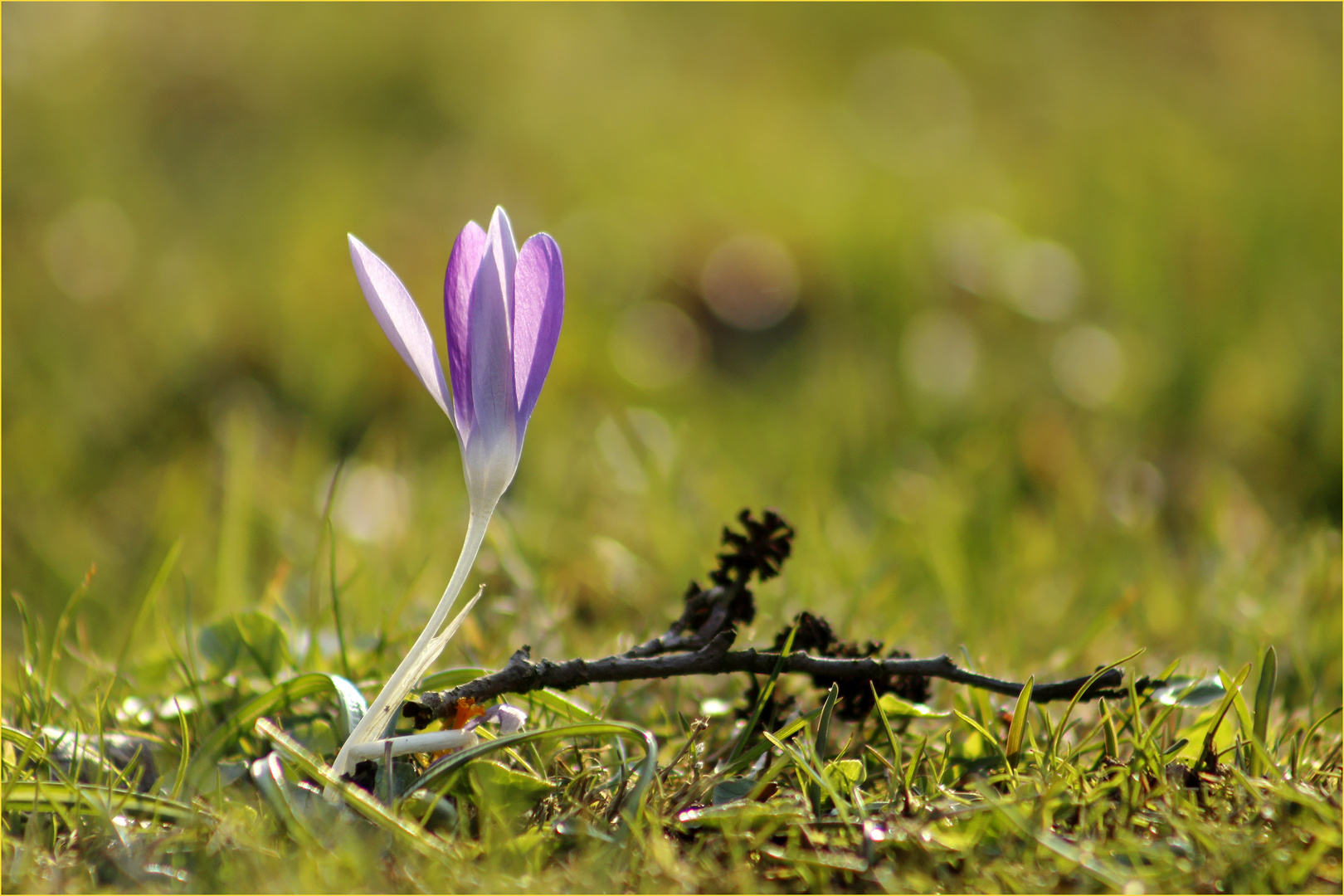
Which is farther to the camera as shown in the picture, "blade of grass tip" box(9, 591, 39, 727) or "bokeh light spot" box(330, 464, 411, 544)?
"bokeh light spot" box(330, 464, 411, 544)

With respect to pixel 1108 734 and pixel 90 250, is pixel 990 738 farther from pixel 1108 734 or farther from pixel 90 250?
pixel 90 250

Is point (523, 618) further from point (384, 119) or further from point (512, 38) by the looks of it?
point (512, 38)

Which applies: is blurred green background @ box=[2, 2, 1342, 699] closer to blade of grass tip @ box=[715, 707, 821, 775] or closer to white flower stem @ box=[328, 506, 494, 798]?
white flower stem @ box=[328, 506, 494, 798]

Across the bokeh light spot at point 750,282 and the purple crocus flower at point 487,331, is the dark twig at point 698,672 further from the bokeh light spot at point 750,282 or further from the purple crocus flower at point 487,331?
the bokeh light spot at point 750,282

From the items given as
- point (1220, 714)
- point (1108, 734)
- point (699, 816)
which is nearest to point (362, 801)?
point (699, 816)

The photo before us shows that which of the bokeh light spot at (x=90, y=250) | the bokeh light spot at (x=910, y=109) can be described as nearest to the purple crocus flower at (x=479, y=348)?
the bokeh light spot at (x=90, y=250)

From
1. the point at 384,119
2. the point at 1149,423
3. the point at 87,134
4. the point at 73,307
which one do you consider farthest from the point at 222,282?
the point at 1149,423

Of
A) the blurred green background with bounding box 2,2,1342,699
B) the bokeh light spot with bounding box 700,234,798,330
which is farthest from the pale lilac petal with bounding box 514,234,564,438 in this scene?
the bokeh light spot with bounding box 700,234,798,330
